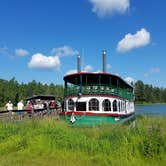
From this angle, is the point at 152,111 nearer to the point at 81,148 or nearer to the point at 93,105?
the point at 93,105

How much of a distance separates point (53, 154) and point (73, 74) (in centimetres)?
1647

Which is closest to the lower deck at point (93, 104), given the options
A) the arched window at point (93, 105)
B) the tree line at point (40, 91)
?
the arched window at point (93, 105)

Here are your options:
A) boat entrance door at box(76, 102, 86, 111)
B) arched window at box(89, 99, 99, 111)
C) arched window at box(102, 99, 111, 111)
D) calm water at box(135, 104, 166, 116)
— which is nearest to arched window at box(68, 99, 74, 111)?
boat entrance door at box(76, 102, 86, 111)

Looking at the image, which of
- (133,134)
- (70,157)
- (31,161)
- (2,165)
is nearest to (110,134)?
(133,134)

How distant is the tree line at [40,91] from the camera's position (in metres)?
114

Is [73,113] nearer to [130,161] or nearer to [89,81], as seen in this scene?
[89,81]

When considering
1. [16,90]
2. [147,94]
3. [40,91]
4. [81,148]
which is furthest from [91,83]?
[147,94]

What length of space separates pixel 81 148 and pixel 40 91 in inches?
4983

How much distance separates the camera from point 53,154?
11.9 meters

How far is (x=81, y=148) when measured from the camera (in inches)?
479

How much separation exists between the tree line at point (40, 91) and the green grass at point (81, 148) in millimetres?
77947

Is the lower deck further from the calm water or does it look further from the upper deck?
the calm water

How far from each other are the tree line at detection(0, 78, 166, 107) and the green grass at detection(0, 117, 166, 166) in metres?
77.9

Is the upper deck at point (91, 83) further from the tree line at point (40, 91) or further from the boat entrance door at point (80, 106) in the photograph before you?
the tree line at point (40, 91)
